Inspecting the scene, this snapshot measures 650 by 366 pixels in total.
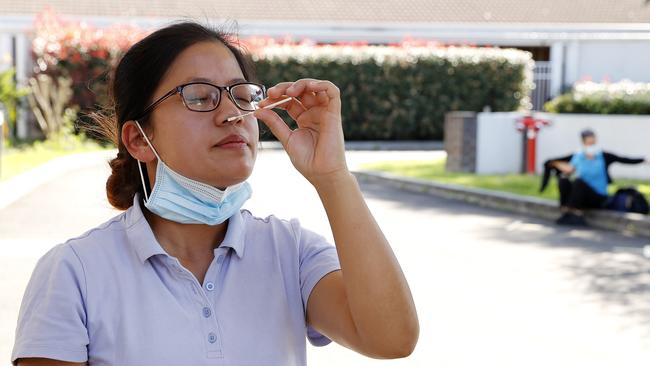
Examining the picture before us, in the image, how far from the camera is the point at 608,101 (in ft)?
65.5

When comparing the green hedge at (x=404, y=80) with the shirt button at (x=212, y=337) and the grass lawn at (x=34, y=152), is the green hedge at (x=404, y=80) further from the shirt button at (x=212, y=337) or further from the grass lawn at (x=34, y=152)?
the shirt button at (x=212, y=337)

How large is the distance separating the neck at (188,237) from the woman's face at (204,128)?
125 millimetres

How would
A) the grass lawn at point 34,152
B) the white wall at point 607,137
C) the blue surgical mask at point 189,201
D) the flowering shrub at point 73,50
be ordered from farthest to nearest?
the flowering shrub at point 73,50, the white wall at point 607,137, the grass lawn at point 34,152, the blue surgical mask at point 189,201

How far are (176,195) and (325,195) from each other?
1.19ft

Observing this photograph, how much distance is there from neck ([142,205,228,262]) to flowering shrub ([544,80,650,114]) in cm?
1753

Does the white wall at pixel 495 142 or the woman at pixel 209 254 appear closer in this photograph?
the woman at pixel 209 254

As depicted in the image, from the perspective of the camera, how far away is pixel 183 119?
2807mm

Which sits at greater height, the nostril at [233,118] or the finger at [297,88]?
the finger at [297,88]

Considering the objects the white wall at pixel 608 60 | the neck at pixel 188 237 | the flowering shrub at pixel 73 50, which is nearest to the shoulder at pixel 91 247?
the neck at pixel 188 237

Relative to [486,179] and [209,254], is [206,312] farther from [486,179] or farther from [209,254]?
[486,179]

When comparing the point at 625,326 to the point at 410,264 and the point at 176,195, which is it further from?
the point at 176,195

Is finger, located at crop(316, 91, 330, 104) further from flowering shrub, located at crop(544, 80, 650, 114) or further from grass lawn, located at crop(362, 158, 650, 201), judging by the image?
flowering shrub, located at crop(544, 80, 650, 114)

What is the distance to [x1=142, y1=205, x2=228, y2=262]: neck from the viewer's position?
9.27 feet

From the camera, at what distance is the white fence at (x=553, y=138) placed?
62.8ft
